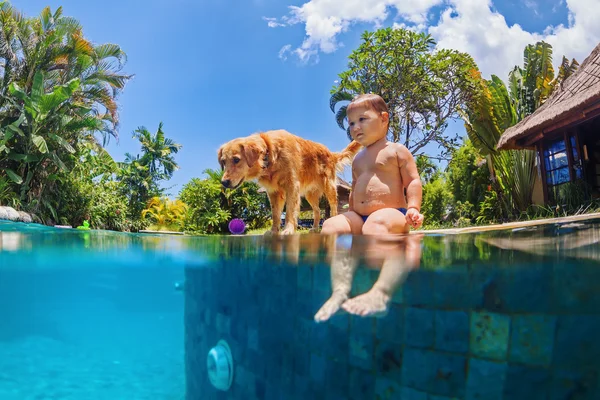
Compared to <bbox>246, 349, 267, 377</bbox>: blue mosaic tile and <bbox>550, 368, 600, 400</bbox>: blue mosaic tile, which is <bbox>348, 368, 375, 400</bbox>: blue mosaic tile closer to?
<bbox>246, 349, 267, 377</bbox>: blue mosaic tile

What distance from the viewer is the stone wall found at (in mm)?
2021

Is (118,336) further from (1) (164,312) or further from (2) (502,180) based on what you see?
(2) (502,180)

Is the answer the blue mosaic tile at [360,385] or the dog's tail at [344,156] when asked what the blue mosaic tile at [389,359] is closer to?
the blue mosaic tile at [360,385]

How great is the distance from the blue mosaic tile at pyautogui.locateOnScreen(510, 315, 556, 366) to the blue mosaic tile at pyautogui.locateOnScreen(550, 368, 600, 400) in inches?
3.7

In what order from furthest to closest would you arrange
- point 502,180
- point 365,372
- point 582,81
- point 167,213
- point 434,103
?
point 167,213, point 434,103, point 502,180, point 582,81, point 365,372

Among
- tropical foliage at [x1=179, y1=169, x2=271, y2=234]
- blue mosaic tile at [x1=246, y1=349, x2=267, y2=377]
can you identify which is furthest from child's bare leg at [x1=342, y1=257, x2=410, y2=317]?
tropical foliage at [x1=179, y1=169, x2=271, y2=234]

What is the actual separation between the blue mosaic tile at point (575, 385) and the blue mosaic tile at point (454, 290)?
50 centimetres

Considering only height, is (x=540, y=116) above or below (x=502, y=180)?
above

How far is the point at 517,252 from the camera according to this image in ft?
8.70

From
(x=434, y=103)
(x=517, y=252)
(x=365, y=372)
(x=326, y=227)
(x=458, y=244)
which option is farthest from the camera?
(x=434, y=103)

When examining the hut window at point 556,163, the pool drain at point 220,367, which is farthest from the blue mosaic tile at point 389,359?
the hut window at point 556,163

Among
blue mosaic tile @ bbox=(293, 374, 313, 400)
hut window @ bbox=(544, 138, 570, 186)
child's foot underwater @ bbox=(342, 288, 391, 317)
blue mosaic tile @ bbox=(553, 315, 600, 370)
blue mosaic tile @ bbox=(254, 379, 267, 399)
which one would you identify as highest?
hut window @ bbox=(544, 138, 570, 186)

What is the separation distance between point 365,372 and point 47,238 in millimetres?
4124

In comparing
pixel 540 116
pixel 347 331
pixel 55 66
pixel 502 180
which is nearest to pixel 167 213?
pixel 55 66
